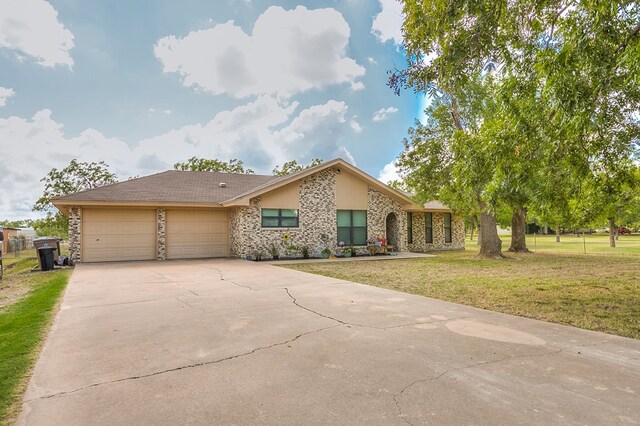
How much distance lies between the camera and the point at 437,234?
2269cm

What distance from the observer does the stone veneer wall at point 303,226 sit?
15.4m

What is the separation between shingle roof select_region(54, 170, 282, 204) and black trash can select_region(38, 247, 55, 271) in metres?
1.83

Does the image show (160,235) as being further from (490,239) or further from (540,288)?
(490,239)

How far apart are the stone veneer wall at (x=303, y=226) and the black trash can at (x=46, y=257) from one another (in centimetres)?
658

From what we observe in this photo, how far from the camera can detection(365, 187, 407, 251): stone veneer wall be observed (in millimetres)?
17969

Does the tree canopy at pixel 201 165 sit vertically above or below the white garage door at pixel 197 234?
above

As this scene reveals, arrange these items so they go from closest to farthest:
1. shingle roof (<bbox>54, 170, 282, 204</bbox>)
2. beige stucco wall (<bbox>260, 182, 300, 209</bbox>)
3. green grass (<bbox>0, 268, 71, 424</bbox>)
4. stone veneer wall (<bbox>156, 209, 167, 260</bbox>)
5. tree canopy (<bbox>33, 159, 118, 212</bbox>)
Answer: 1. green grass (<bbox>0, 268, 71, 424</bbox>)
2. shingle roof (<bbox>54, 170, 282, 204</bbox>)
3. stone veneer wall (<bbox>156, 209, 167, 260</bbox>)
4. beige stucco wall (<bbox>260, 182, 300, 209</bbox>)
5. tree canopy (<bbox>33, 159, 118, 212</bbox>)

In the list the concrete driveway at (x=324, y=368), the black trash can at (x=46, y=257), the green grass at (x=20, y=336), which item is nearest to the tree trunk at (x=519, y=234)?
the concrete driveway at (x=324, y=368)

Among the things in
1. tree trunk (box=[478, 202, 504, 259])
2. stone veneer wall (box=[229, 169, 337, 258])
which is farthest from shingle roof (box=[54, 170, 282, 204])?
tree trunk (box=[478, 202, 504, 259])

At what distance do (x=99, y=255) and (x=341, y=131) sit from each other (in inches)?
565

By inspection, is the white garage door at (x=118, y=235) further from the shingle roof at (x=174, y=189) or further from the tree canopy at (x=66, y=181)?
the tree canopy at (x=66, y=181)

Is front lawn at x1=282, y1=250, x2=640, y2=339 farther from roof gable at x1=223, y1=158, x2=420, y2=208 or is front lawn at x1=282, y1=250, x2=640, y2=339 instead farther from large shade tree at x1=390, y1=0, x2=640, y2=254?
roof gable at x1=223, y1=158, x2=420, y2=208

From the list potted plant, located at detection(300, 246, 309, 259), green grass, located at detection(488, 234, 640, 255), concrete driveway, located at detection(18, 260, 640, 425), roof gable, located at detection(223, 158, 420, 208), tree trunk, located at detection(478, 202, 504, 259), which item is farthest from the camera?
green grass, located at detection(488, 234, 640, 255)

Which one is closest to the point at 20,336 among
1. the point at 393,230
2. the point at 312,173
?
the point at 312,173
